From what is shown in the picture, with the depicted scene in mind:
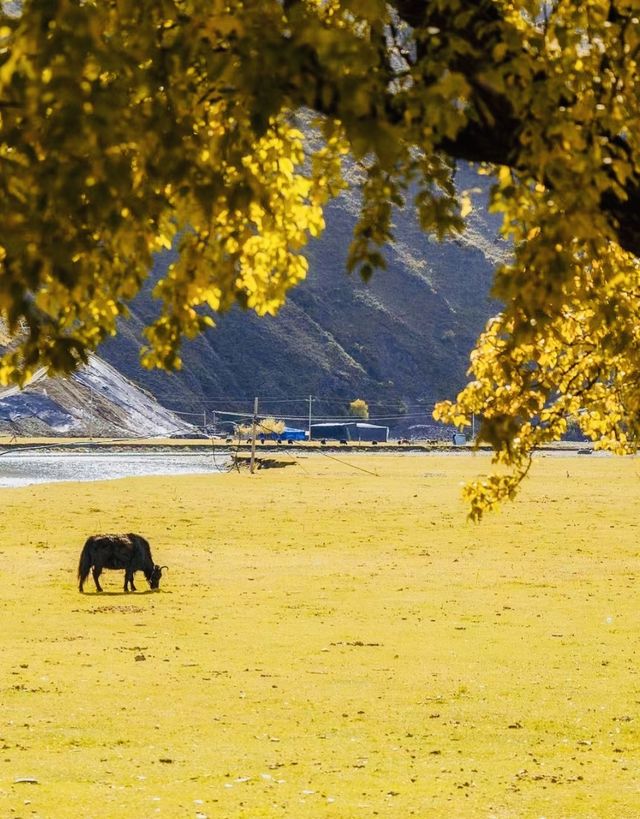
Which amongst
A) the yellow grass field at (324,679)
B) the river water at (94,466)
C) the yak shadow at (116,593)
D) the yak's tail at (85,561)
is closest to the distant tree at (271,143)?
the yellow grass field at (324,679)

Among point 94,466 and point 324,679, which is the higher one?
point 324,679

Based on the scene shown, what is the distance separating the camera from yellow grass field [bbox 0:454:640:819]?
50.0 ft

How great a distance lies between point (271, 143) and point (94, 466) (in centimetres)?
12413

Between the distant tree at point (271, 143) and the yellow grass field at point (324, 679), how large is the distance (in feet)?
24.7

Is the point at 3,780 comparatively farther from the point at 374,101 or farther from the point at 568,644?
the point at 568,644

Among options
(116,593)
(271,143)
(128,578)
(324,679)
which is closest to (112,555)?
(128,578)

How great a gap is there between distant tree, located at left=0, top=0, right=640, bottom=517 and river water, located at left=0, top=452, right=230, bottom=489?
79.6 meters

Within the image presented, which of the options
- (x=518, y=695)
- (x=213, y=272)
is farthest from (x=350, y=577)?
(x=213, y=272)

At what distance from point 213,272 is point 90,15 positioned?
2.89 metres

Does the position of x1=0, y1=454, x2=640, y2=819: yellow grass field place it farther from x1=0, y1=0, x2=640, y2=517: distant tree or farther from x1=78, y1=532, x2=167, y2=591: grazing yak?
x1=0, y1=0, x2=640, y2=517: distant tree

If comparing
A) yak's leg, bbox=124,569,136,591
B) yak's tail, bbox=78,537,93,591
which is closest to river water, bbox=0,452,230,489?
yak's leg, bbox=124,569,136,591

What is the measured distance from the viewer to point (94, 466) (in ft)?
429

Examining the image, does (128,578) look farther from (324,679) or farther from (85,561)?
(324,679)

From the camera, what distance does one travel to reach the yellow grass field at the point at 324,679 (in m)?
15.2
